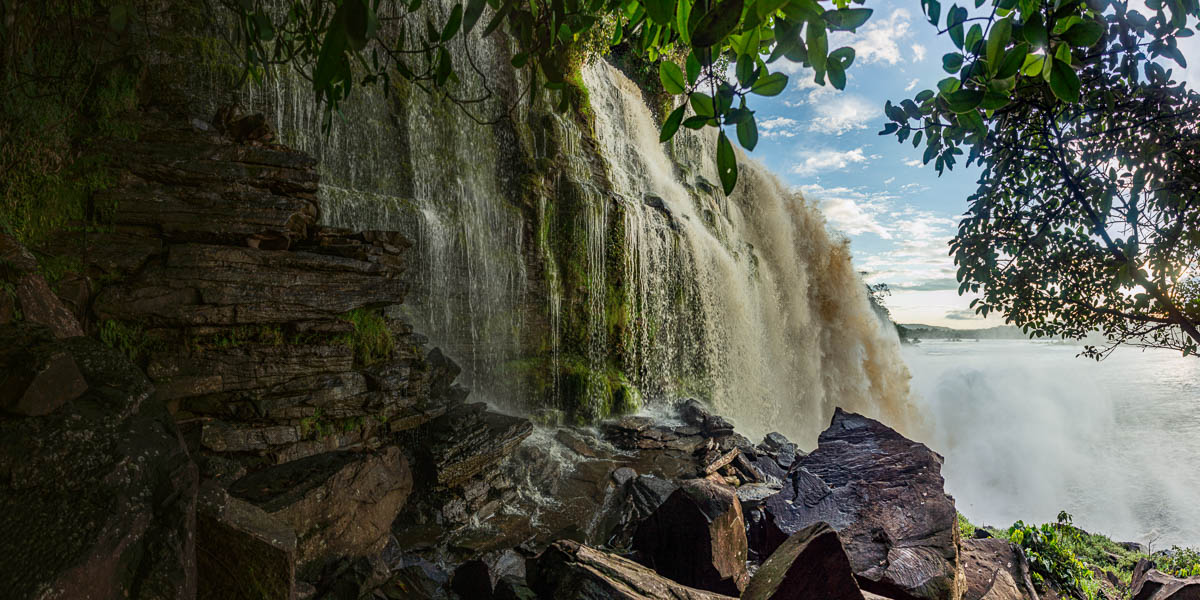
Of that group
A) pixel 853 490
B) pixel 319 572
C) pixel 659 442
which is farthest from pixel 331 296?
pixel 659 442

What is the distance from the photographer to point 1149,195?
3756mm

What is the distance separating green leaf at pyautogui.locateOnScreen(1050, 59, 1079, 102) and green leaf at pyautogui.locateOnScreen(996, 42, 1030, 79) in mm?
82

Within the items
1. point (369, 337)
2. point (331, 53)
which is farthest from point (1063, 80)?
point (369, 337)

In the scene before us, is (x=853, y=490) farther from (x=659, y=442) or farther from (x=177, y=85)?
(x=177, y=85)

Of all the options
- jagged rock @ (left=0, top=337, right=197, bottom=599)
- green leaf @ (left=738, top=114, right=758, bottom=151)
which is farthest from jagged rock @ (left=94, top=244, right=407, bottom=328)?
green leaf @ (left=738, top=114, right=758, bottom=151)

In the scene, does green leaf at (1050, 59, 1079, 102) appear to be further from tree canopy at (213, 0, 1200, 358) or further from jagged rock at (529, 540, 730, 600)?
jagged rock at (529, 540, 730, 600)

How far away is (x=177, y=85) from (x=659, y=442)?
9.34 m

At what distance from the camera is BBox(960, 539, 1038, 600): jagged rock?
118 inches

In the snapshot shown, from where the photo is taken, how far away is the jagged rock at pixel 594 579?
7.63ft

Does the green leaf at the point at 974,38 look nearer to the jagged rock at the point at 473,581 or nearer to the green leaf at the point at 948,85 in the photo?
the green leaf at the point at 948,85

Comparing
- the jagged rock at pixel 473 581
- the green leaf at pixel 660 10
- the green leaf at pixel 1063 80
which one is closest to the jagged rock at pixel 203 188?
the jagged rock at pixel 473 581

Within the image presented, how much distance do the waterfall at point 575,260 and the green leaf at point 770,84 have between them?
6098 mm

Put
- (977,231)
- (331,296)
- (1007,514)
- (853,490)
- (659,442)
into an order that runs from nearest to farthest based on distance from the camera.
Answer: (853,490), (977,231), (331,296), (659,442), (1007,514)

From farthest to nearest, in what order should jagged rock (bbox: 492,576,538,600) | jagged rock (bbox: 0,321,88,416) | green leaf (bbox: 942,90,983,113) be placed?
jagged rock (bbox: 492,576,538,600) < jagged rock (bbox: 0,321,88,416) < green leaf (bbox: 942,90,983,113)
